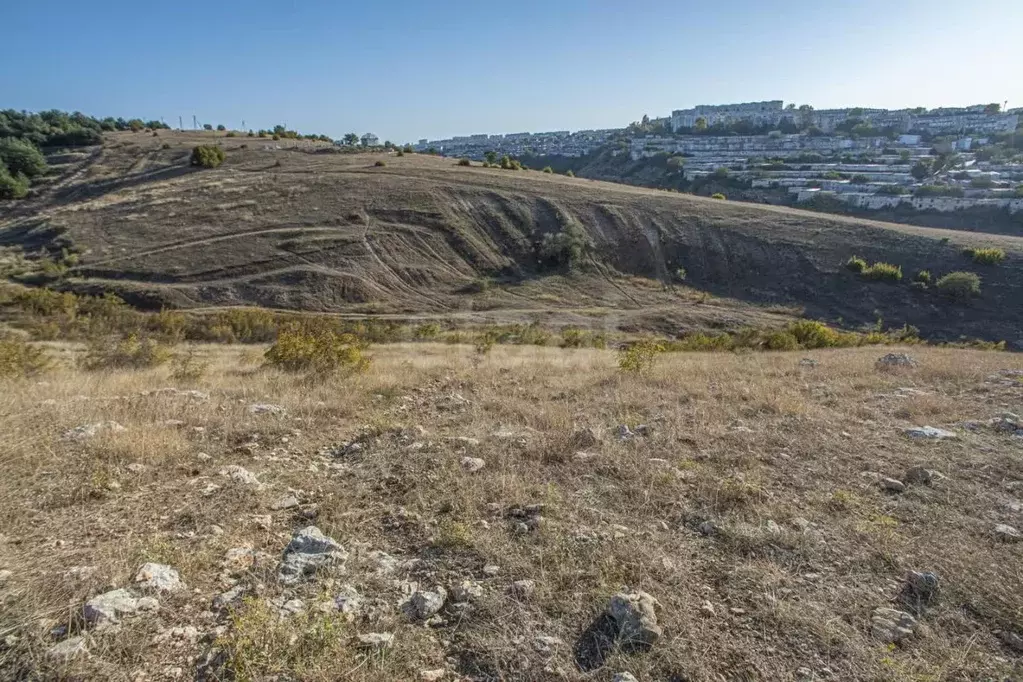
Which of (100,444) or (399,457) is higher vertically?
(100,444)

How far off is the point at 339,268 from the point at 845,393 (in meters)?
29.6

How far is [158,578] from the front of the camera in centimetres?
292

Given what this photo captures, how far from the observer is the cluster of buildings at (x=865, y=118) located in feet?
397

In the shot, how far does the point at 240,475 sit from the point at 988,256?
44.3m

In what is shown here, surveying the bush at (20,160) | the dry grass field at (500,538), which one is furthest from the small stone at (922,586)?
the bush at (20,160)

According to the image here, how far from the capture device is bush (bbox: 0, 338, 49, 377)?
28.1 feet

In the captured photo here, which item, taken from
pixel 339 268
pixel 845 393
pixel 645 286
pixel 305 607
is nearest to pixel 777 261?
→ pixel 645 286

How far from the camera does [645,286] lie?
117 ft

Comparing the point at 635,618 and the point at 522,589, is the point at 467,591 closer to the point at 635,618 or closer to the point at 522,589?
the point at 522,589

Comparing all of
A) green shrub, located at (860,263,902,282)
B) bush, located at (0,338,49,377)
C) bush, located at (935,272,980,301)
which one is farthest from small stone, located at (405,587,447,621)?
bush, located at (935,272,980,301)

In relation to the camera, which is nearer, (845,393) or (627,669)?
(627,669)

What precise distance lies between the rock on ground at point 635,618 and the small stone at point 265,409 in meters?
4.43

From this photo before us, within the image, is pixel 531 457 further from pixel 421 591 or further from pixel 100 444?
pixel 100 444

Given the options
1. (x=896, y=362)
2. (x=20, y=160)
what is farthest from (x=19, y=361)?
(x=20, y=160)
